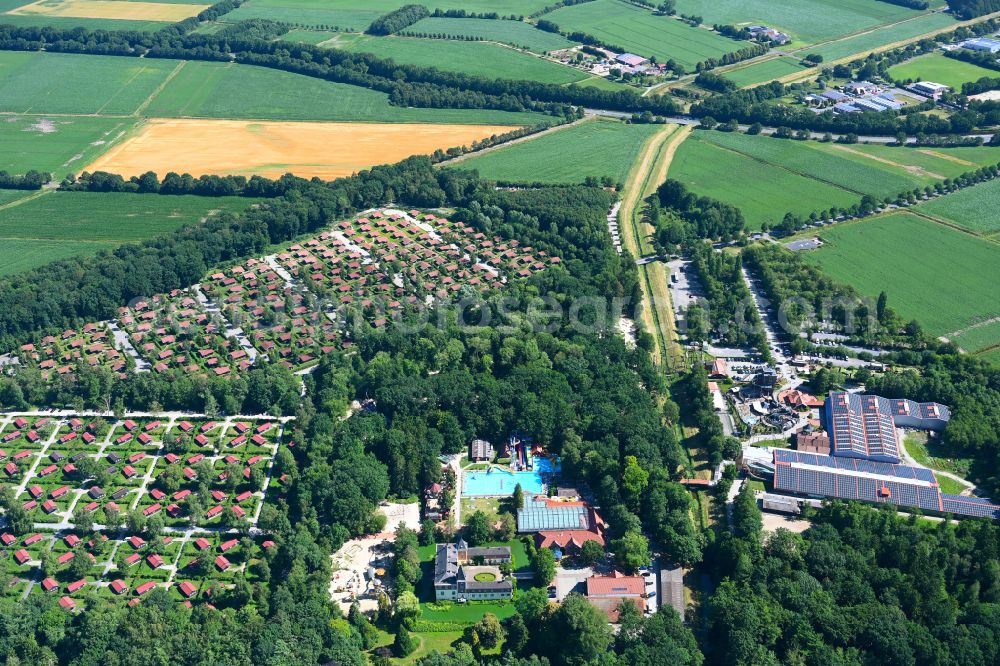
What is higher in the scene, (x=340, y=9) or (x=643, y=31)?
(x=340, y=9)

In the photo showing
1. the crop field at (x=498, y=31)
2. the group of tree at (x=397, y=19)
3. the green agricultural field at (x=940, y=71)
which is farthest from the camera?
the group of tree at (x=397, y=19)

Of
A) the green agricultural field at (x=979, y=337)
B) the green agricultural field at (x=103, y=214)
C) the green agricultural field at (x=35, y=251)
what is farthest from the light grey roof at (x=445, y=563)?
the green agricultural field at (x=103, y=214)

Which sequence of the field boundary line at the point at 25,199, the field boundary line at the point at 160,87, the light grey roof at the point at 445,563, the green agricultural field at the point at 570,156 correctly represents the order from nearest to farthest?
the light grey roof at the point at 445,563 → the field boundary line at the point at 25,199 → the green agricultural field at the point at 570,156 → the field boundary line at the point at 160,87

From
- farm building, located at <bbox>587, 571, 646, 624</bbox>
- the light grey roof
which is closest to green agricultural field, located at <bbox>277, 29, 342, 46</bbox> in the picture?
the light grey roof

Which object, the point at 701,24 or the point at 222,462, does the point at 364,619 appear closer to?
the point at 222,462

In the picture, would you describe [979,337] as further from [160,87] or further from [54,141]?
[160,87]

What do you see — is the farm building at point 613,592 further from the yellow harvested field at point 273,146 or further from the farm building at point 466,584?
the yellow harvested field at point 273,146

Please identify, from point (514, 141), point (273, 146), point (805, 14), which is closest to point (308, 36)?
point (273, 146)

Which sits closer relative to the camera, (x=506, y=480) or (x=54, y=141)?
(x=506, y=480)
